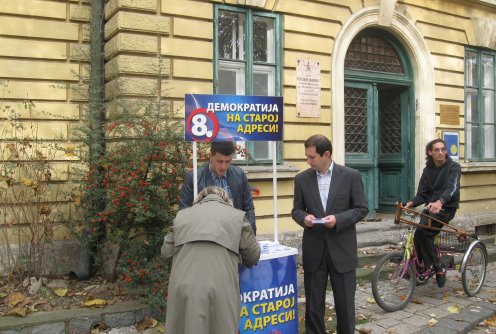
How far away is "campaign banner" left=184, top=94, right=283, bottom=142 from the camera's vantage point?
13.9ft

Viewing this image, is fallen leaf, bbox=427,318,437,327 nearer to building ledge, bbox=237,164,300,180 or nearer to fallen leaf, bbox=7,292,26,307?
building ledge, bbox=237,164,300,180

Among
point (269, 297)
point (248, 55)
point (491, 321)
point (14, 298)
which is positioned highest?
point (248, 55)

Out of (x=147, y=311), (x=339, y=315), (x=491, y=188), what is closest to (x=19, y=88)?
(x=147, y=311)

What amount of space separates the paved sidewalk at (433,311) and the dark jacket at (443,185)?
1225 millimetres

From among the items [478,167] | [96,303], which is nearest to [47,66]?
[96,303]

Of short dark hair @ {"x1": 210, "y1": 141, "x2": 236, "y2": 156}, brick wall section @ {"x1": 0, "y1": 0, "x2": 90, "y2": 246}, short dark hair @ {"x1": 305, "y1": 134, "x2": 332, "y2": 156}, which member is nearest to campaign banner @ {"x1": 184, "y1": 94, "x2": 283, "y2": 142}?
short dark hair @ {"x1": 210, "y1": 141, "x2": 236, "y2": 156}

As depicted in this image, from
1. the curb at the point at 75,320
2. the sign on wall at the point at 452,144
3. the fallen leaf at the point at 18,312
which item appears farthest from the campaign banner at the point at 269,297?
the sign on wall at the point at 452,144

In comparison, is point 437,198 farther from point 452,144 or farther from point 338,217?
point 452,144

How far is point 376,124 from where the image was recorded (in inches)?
373

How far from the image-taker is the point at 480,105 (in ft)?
35.3

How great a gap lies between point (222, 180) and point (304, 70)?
4261 millimetres

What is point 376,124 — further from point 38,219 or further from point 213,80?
point 38,219

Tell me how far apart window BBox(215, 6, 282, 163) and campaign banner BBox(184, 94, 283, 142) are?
9.40ft

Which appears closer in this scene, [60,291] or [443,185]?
[60,291]
